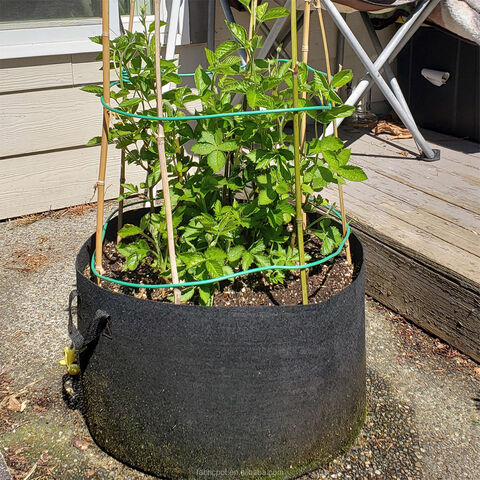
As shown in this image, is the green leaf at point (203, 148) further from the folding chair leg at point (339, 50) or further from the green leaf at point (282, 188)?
the folding chair leg at point (339, 50)

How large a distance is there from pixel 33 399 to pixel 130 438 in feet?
Result: 1.74

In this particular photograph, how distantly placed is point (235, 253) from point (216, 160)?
9.9 inches

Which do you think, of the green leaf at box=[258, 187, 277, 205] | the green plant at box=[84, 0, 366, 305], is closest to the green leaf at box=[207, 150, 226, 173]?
the green plant at box=[84, 0, 366, 305]

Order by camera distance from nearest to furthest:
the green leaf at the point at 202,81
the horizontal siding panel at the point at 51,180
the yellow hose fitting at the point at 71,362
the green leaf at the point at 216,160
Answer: the green leaf at the point at 216,160 → the green leaf at the point at 202,81 → the yellow hose fitting at the point at 71,362 → the horizontal siding panel at the point at 51,180

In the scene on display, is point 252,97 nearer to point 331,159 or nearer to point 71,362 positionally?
point 331,159

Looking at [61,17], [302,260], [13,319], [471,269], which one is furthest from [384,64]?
[13,319]

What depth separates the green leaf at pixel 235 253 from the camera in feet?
5.35

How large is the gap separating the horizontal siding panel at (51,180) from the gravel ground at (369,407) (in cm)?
74

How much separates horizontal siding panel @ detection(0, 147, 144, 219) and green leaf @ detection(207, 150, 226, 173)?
1886 millimetres

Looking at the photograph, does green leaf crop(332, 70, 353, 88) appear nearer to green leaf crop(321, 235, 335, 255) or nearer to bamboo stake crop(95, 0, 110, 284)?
green leaf crop(321, 235, 335, 255)

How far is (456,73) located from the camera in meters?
3.51

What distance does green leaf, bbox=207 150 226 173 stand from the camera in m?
1.56

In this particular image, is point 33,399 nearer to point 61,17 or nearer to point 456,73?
point 61,17

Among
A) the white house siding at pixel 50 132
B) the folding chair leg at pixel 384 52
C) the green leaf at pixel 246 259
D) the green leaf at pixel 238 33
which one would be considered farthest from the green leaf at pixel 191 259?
the white house siding at pixel 50 132
